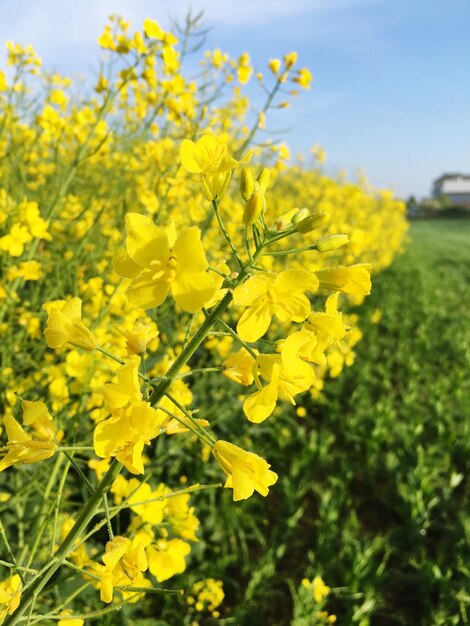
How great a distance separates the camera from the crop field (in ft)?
2.87

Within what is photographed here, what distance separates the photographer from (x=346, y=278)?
0.91 metres

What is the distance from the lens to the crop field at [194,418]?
875 millimetres

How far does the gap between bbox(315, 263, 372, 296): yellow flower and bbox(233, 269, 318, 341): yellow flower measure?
3.7 inches

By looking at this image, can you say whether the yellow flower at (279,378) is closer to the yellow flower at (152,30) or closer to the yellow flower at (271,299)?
the yellow flower at (271,299)

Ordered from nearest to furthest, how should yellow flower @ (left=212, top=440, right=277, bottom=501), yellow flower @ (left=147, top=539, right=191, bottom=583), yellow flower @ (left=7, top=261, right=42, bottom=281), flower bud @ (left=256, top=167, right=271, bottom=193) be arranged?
yellow flower @ (left=212, top=440, right=277, bottom=501)
flower bud @ (left=256, top=167, right=271, bottom=193)
yellow flower @ (left=147, top=539, right=191, bottom=583)
yellow flower @ (left=7, top=261, right=42, bottom=281)

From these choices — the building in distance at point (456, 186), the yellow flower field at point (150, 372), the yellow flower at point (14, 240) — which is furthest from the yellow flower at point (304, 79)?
the building in distance at point (456, 186)

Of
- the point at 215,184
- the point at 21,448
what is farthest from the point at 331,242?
the point at 21,448

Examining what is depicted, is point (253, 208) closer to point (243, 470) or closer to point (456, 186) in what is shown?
point (243, 470)

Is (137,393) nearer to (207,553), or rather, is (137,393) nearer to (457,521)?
(207,553)

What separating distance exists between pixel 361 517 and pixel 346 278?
9.33ft

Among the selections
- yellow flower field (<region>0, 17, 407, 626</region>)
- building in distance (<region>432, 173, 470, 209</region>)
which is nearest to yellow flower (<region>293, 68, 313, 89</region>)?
yellow flower field (<region>0, 17, 407, 626</region>)

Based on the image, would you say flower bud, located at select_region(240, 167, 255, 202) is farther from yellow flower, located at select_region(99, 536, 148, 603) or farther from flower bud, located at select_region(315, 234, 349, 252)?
yellow flower, located at select_region(99, 536, 148, 603)

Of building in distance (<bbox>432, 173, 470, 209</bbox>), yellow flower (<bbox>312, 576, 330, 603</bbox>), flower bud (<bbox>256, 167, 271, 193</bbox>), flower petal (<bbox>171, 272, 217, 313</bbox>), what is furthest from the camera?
building in distance (<bbox>432, 173, 470, 209</bbox>)

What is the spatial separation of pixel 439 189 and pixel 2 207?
7962 cm
